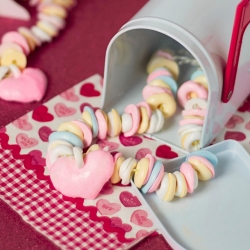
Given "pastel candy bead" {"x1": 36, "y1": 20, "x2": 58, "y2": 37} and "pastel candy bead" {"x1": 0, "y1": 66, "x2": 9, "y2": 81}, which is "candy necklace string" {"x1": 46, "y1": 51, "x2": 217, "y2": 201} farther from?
"pastel candy bead" {"x1": 36, "y1": 20, "x2": 58, "y2": 37}

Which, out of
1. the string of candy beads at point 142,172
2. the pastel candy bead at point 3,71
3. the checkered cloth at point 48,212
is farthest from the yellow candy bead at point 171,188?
the pastel candy bead at point 3,71

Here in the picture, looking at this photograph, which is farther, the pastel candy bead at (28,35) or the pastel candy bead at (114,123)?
the pastel candy bead at (28,35)

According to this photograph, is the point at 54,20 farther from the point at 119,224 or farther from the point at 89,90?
the point at 119,224

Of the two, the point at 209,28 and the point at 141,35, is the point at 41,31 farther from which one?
the point at 209,28

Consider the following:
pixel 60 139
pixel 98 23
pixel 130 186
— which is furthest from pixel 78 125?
pixel 98 23

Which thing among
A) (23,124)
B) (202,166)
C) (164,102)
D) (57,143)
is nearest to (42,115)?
(23,124)

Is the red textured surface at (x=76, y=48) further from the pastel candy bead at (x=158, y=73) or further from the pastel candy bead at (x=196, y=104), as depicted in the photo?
the pastel candy bead at (x=196, y=104)
